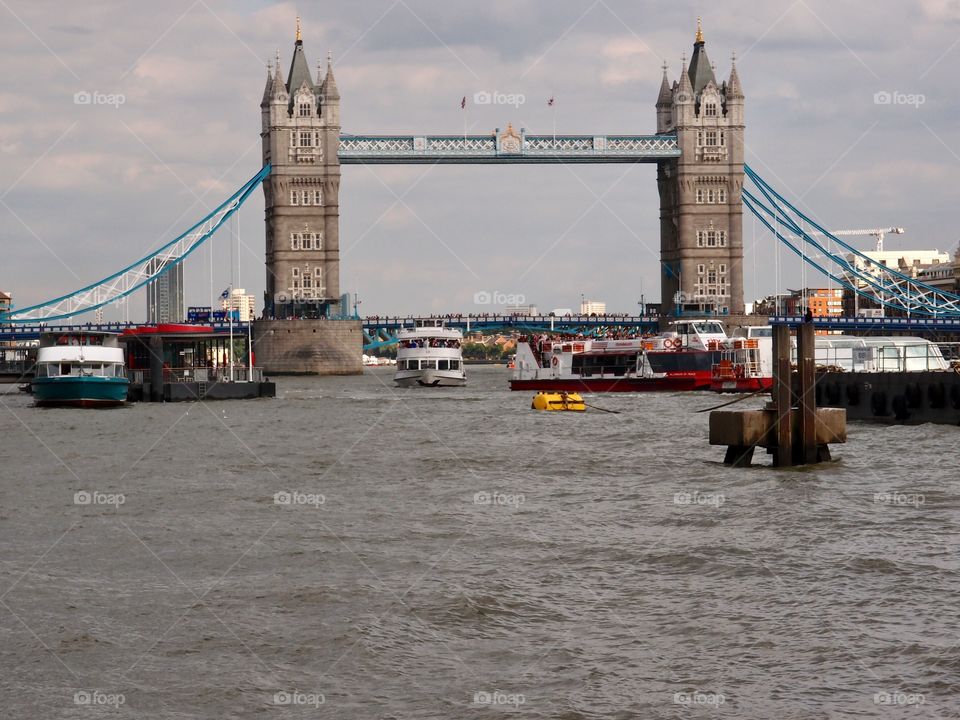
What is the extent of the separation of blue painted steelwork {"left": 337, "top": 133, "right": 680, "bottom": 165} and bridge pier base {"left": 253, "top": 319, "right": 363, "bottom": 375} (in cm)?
1567

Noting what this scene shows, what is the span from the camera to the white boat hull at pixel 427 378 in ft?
294

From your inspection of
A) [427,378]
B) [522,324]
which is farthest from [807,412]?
[522,324]

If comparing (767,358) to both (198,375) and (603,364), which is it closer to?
(603,364)

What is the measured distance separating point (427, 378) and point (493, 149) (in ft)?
157

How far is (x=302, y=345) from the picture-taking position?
13175 centimetres

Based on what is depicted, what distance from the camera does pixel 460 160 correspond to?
5261 inches

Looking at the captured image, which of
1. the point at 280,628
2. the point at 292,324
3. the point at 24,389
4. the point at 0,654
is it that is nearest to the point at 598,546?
the point at 280,628

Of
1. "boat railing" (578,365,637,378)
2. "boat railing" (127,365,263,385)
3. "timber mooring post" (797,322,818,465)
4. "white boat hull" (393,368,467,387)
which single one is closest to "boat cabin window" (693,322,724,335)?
"boat railing" (578,365,637,378)

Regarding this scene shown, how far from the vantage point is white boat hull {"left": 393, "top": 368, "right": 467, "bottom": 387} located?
89688mm

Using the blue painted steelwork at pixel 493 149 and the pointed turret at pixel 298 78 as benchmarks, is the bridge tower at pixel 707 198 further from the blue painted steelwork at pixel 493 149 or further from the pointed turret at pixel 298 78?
the pointed turret at pixel 298 78

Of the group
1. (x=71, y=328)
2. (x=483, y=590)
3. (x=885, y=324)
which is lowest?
(x=483, y=590)

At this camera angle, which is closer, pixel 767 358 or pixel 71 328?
pixel 767 358

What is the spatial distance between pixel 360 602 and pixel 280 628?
1481 mm

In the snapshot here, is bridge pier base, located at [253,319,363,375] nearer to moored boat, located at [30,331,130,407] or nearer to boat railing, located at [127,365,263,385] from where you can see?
boat railing, located at [127,365,263,385]
